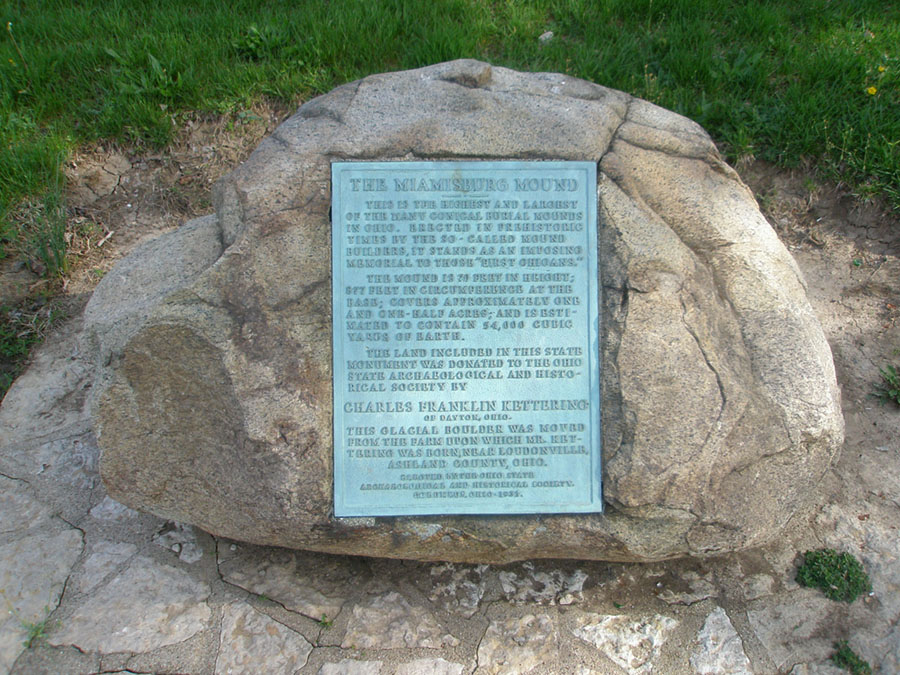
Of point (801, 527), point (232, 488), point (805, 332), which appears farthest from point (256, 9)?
point (801, 527)

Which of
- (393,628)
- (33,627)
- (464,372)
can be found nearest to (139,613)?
(33,627)

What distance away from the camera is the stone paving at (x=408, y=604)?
2.53 metres

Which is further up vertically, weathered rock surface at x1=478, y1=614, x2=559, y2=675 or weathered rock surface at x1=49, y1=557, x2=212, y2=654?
weathered rock surface at x1=478, y1=614, x2=559, y2=675

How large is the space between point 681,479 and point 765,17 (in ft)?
10.7

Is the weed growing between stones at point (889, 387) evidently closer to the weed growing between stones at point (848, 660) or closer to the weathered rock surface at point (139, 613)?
the weed growing between stones at point (848, 660)

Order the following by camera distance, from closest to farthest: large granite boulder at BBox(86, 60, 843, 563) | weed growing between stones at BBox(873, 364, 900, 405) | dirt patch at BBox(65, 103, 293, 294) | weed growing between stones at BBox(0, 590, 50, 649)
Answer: large granite boulder at BBox(86, 60, 843, 563) → weed growing between stones at BBox(0, 590, 50, 649) → weed growing between stones at BBox(873, 364, 900, 405) → dirt patch at BBox(65, 103, 293, 294)

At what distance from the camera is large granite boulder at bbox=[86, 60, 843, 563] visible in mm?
2445

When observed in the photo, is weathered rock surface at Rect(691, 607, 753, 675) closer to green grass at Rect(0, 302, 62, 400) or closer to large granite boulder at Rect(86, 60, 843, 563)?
large granite boulder at Rect(86, 60, 843, 563)

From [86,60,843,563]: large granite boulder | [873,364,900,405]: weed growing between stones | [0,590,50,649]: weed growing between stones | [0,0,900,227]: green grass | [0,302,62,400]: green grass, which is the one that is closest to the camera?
[86,60,843,563]: large granite boulder

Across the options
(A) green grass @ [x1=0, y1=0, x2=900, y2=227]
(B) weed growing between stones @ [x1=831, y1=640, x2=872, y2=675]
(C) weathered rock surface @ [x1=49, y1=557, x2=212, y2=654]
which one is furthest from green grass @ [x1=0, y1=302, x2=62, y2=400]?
(B) weed growing between stones @ [x1=831, y1=640, x2=872, y2=675]

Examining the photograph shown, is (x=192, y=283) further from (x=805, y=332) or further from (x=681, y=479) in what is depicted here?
(x=805, y=332)

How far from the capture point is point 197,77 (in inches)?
171

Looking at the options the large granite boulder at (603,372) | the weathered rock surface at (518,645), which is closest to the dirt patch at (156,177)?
the large granite boulder at (603,372)

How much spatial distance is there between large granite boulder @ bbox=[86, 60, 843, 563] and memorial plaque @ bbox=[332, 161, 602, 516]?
67 millimetres
